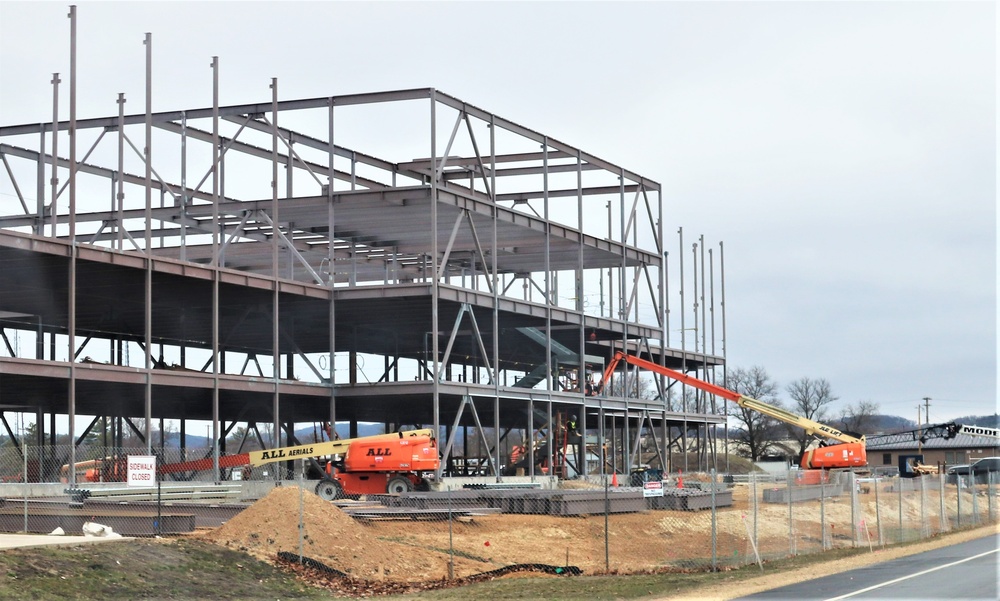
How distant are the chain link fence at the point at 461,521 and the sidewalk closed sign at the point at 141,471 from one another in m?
0.54

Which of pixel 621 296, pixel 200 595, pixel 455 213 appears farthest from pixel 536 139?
pixel 200 595

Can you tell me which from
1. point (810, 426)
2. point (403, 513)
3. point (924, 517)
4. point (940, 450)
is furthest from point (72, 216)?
point (940, 450)

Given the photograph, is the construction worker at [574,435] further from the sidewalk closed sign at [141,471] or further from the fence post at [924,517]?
the sidewalk closed sign at [141,471]

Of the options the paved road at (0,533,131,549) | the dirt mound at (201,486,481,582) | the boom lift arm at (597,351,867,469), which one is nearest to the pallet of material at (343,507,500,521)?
the dirt mound at (201,486,481,582)

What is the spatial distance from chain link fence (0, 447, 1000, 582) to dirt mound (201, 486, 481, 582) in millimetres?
42

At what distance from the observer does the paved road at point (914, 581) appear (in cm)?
2175

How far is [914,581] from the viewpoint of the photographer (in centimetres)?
2430

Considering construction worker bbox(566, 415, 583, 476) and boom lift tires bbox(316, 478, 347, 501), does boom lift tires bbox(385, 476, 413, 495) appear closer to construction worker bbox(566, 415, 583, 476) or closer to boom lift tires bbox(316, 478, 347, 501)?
boom lift tires bbox(316, 478, 347, 501)

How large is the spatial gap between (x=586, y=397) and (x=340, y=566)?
3338cm

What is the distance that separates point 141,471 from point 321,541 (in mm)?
4114

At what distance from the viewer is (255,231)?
60.3 m

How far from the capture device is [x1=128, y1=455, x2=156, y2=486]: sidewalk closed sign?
1052 inches

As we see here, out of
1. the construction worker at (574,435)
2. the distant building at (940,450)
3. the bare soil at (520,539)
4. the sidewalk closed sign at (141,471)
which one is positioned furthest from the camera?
the distant building at (940,450)

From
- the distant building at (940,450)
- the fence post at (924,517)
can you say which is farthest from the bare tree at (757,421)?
the fence post at (924,517)
